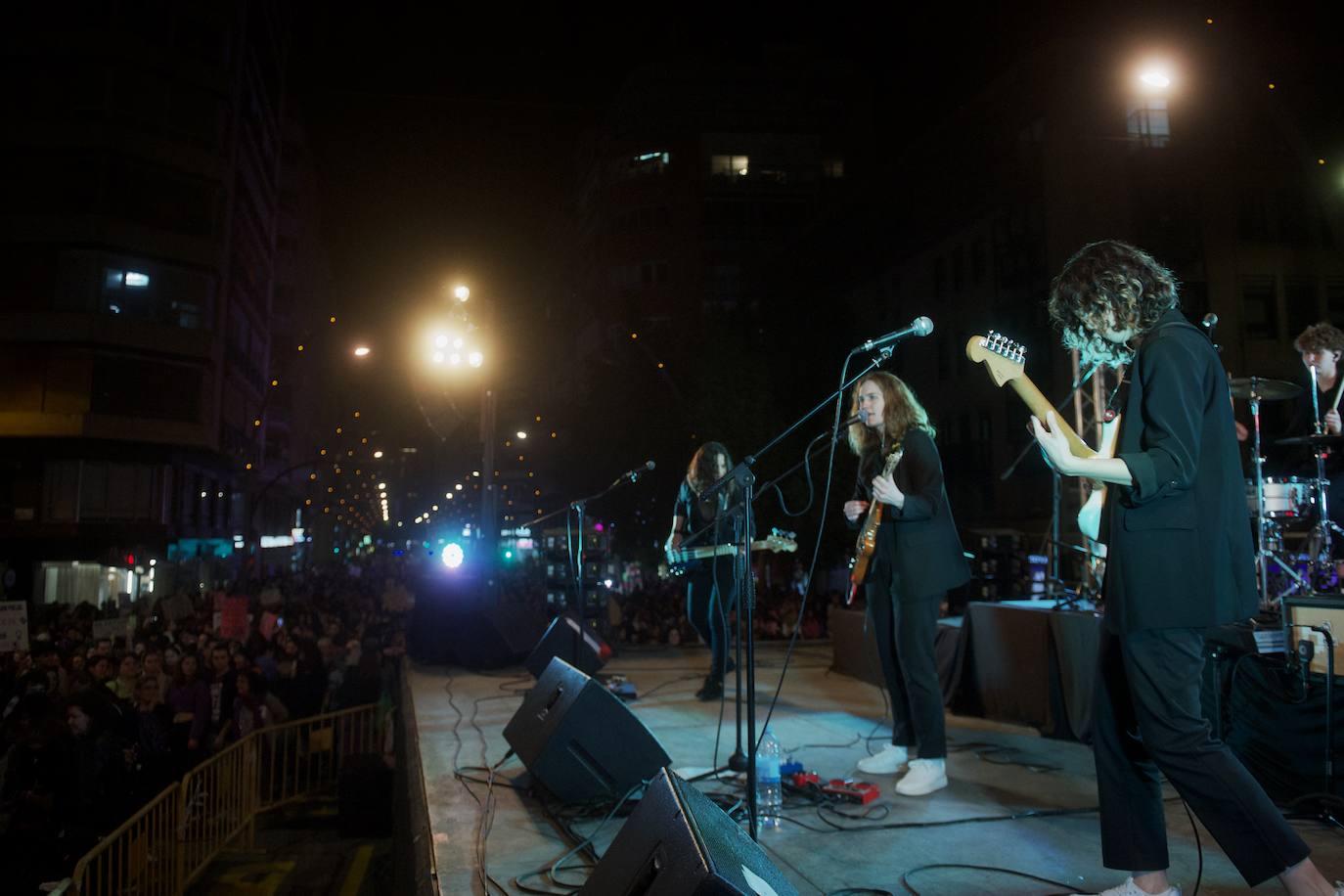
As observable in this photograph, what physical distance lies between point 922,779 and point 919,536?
3.71 ft

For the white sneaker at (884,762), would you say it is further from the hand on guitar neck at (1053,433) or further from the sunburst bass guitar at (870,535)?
the hand on guitar neck at (1053,433)

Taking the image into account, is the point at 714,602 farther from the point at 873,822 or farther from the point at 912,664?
the point at 873,822

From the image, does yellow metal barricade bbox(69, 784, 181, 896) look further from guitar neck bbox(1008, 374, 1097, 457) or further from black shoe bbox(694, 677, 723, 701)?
guitar neck bbox(1008, 374, 1097, 457)

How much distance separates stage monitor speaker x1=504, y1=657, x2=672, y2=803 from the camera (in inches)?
149

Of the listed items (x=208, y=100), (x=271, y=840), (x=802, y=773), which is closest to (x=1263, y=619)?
(x=802, y=773)

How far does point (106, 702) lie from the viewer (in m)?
7.61

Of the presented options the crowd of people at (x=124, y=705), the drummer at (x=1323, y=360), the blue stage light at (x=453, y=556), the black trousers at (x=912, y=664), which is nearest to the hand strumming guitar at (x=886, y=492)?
the black trousers at (x=912, y=664)

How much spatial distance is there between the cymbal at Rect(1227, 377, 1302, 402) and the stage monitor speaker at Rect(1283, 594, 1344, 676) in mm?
2812

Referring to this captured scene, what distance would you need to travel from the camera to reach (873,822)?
3.66 m

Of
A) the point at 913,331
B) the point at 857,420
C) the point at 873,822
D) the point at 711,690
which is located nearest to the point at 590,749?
the point at 873,822

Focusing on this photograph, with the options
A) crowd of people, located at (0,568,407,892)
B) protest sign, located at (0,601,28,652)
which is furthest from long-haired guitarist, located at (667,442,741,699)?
protest sign, located at (0,601,28,652)

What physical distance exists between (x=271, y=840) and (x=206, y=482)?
26838mm

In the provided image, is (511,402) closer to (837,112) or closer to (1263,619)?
(837,112)

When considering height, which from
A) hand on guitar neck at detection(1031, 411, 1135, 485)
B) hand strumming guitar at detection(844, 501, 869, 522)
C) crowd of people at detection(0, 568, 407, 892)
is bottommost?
crowd of people at detection(0, 568, 407, 892)
